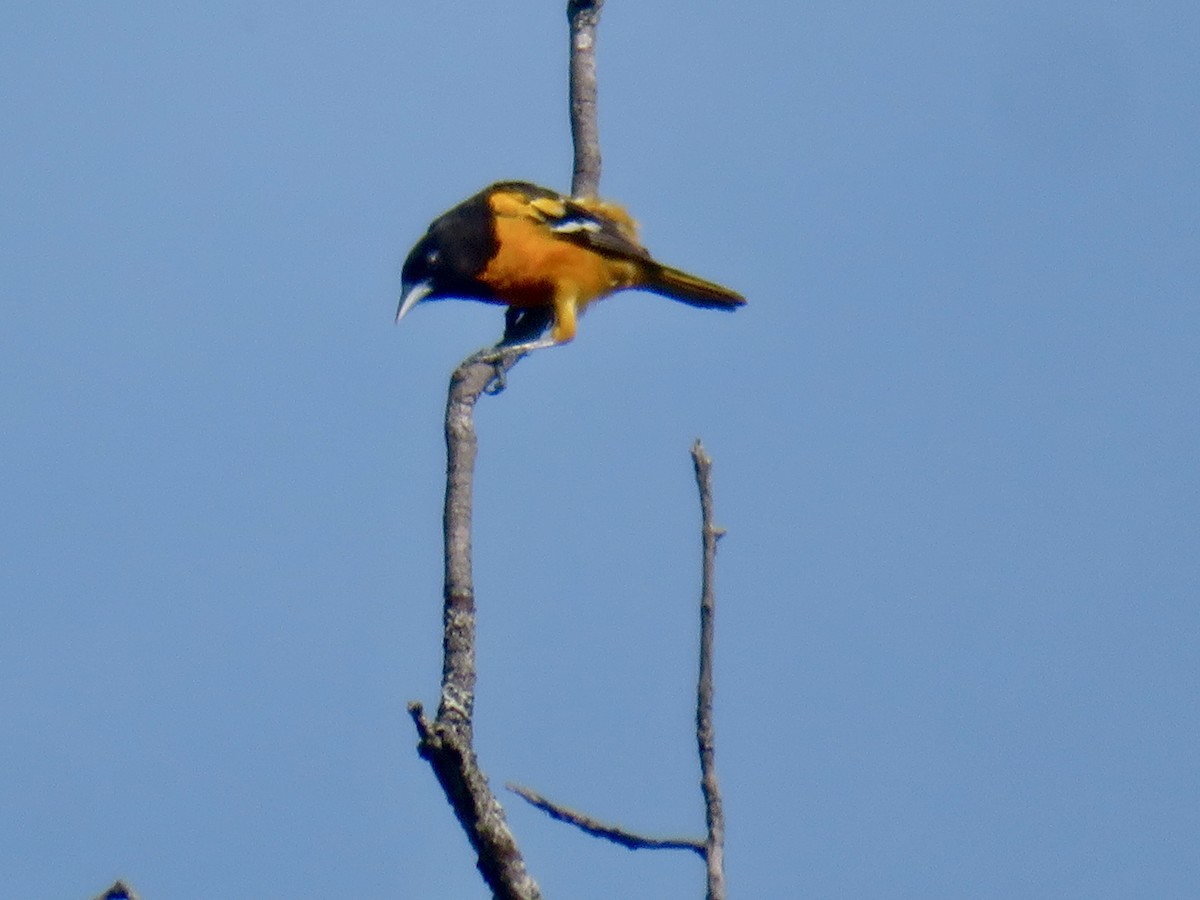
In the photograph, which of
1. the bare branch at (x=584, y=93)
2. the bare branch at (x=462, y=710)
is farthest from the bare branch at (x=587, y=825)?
the bare branch at (x=584, y=93)

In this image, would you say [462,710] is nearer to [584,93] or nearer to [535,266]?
[584,93]

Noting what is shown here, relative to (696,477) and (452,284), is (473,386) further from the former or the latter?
(452,284)

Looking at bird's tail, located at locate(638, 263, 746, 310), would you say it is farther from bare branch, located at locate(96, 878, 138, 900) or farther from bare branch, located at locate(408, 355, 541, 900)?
bare branch, located at locate(96, 878, 138, 900)

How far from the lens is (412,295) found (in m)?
7.91

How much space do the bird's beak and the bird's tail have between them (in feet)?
3.92

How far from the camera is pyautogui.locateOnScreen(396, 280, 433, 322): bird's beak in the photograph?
791 cm

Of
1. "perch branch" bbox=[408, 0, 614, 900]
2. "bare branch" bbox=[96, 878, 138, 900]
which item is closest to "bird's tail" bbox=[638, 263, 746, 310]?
"perch branch" bbox=[408, 0, 614, 900]

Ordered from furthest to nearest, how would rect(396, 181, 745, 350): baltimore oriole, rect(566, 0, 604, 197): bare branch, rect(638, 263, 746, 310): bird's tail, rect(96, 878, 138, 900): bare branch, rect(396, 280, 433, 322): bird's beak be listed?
rect(638, 263, 746, 310): bird's tail
rect(396, 280, 433, 322): bird's beak
rect(396, 181, 745, 350): baltimore oriole
rect(566, 0, 604, 197): bare branch
rect(96, 878, 138, 900): bare branch

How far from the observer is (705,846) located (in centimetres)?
256

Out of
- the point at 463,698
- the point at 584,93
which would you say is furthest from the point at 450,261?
the point at 463,698

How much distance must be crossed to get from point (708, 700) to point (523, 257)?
5.35m

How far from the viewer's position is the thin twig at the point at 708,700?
251 cm

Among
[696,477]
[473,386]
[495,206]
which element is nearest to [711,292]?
[495,206]

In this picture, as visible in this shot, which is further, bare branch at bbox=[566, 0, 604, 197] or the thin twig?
bare branch at bbox=[566, 0, 604, 197]
